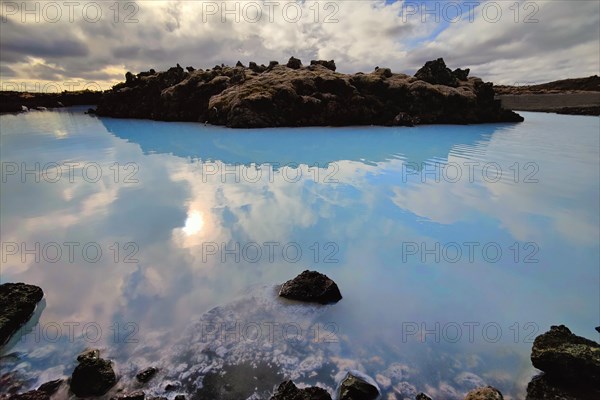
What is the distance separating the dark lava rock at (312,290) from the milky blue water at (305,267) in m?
0.27

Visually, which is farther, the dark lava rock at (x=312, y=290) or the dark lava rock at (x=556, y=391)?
the dark lava rock at (x=312, y=290)

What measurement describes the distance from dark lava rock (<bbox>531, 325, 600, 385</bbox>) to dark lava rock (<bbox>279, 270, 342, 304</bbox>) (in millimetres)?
4224

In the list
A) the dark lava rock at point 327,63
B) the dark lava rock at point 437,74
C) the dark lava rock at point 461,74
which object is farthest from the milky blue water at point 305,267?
the dark lava rock at point 327,63

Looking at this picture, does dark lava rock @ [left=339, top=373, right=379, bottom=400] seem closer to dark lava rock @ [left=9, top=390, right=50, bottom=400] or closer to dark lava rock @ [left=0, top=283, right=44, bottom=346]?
dark lava rock @ [left=9, top=390, right=50, bottom=400]

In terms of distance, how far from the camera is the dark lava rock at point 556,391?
5.57 m

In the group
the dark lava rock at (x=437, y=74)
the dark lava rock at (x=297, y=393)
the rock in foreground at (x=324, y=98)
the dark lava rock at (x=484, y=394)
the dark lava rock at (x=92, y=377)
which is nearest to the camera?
the dark lava rock at (x=484, y=394)

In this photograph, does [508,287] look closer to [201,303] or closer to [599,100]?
[201,303]

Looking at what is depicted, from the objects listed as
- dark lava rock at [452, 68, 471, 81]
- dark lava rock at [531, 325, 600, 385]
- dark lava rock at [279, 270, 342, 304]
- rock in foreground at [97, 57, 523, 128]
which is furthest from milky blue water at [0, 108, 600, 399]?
dark lava rock at [452, 68, 471, 81]

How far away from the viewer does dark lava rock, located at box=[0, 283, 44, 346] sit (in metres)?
7.20

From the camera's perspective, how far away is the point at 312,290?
8570mm

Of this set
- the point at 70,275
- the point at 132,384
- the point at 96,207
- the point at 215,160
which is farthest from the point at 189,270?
the point at 215,160

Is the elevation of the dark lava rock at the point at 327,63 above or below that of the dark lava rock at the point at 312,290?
above

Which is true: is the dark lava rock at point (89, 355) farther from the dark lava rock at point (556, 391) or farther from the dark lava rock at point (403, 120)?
the dark lava rock at point (403, 120)

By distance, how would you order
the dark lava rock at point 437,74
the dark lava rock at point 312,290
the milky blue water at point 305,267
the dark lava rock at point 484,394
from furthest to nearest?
1. the dark lava rock at point 437,74
2. the dark lava rock at point 312,290
3. the milky blue water at point 305,267
4. the dark lava rock at point 484,394
